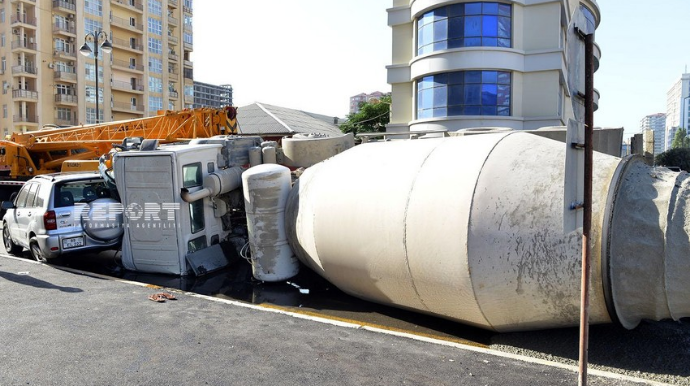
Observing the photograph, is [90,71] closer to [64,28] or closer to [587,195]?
[64,28]

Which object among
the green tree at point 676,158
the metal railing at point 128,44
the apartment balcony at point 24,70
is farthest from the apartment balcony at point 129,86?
the green tree at point 676,158

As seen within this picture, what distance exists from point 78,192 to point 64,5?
54.5 metres

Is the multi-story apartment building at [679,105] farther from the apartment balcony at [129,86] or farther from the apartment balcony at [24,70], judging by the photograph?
the apartment balcony at [24,70]

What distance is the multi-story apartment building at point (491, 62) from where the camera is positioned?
26.8 meters

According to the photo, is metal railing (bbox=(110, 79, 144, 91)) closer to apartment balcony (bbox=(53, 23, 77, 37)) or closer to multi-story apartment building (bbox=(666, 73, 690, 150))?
apartment balcony (bbox=(53, 23, 77, 37))

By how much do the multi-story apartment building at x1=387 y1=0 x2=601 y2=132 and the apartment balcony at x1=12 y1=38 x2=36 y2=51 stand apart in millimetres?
45203

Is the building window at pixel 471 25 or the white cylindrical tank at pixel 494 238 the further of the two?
the building window at pixel 471 25

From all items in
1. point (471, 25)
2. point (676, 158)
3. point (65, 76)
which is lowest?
point (676, 158)

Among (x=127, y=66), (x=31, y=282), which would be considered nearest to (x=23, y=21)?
(x=127, y=66)

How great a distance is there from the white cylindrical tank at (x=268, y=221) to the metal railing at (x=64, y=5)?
189ft

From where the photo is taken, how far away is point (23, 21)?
173 ft

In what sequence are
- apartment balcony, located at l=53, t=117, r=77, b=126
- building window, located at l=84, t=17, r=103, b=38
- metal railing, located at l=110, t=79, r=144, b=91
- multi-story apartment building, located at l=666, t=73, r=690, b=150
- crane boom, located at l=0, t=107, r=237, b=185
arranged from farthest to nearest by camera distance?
multi-story apartment building, located at l=666, t=73, r=690, b=150 < metal railing, located at l=110, t=79, r=144, b=91 < building window, located at l=84, t=17, r=103, b=38 < apartment balcony, located at l=53, t=117, r=77, b=126 < crane boom, located at l=0, t=107, r=237, b=185

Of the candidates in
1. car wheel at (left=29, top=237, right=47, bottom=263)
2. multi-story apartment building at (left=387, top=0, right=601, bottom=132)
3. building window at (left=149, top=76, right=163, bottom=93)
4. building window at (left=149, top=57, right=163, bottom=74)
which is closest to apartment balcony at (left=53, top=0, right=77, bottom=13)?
building window at (left=149, top=57, right=163, bottom=74)

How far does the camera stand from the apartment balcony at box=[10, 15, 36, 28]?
5235 cm
